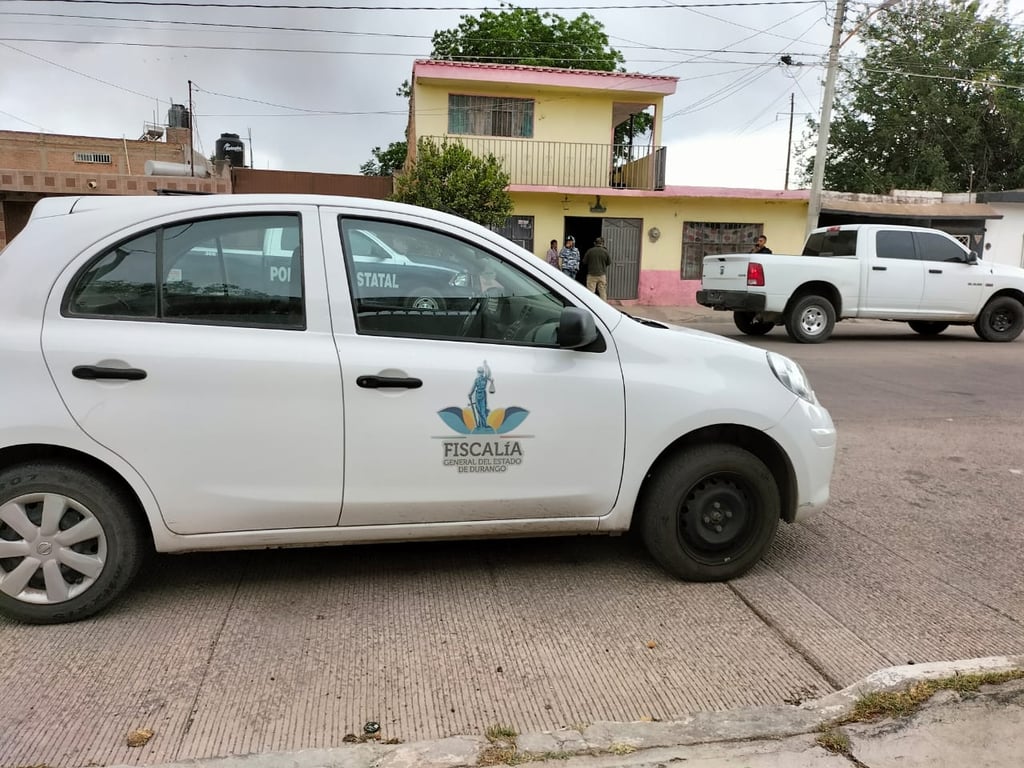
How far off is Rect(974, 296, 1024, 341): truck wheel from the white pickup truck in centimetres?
4

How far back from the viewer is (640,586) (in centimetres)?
362

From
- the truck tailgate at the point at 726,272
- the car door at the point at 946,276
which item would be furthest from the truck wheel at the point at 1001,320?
the truck tailgate at the point at 726,272

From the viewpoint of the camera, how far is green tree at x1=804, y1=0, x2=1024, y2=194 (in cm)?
3083

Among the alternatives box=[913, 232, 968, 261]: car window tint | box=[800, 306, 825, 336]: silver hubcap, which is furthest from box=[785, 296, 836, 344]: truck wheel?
box=[913, 232, 968, 261]: car window tint

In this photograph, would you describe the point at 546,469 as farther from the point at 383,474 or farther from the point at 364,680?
the point at 364,680

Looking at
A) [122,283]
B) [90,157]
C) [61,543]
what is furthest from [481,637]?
[90,157]

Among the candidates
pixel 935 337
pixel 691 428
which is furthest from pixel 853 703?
pixel 935 337

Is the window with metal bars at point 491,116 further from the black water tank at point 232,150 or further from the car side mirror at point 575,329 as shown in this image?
the car side mirror at point 575,329

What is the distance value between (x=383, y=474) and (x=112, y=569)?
1113mm

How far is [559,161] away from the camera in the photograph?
21.5 meters

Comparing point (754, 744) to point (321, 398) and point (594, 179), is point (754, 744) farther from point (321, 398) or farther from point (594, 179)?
point (594, 179)

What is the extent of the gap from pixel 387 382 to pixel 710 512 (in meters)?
1.59

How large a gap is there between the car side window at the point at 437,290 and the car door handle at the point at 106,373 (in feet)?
2.78

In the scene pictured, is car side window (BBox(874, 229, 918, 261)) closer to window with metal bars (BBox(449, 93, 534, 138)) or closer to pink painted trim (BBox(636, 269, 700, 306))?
pink painted trim (BBox(636, 269, 700, 306))
